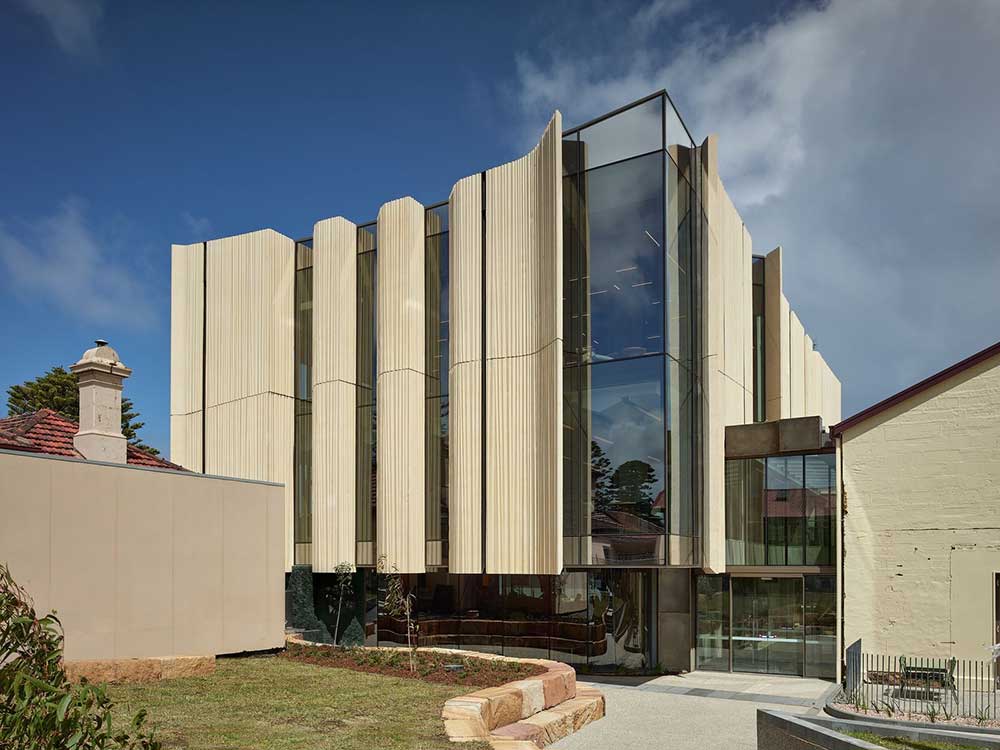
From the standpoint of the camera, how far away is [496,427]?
23.1m

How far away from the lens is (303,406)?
2841cm

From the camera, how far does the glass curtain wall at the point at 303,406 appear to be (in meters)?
27.4

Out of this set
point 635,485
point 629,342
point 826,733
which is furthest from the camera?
point 629,342

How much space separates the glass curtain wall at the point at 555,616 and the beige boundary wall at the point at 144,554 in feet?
21.9

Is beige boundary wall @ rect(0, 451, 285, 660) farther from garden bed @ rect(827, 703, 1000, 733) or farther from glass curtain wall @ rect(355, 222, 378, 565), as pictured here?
garden bed @ rect(827, 703, 1000, 733)

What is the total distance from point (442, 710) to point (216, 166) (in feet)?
70.1

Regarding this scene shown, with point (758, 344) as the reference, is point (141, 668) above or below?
below

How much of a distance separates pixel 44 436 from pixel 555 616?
45.9 ft

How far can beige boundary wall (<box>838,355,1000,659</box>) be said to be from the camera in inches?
772

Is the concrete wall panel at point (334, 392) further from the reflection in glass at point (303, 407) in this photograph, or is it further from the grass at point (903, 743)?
the grass at point (903, 743)

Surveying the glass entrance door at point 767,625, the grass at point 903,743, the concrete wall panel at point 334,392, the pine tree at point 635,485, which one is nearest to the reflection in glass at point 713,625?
the glass entrance door at point 767,625

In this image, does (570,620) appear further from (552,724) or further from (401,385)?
(552,724)

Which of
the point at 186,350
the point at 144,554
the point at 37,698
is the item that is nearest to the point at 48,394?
the point at 186,350

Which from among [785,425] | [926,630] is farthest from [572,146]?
[926,630]
